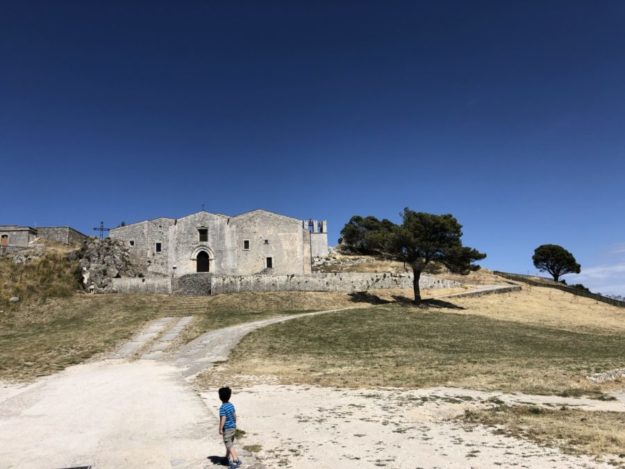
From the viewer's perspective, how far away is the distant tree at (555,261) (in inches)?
3413

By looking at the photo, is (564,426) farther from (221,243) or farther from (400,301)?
(221,243)

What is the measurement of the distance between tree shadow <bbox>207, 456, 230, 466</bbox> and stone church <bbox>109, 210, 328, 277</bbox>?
1650 inches

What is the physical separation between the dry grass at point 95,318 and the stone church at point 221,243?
9166 millimetres

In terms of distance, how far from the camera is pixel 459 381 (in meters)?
15.7

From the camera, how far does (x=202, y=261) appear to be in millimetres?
51688

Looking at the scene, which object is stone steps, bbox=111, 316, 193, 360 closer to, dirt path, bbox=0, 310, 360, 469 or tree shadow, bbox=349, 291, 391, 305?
dirt path, bbox=0, 310, 360, 469

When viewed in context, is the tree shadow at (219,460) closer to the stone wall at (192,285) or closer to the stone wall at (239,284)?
the stone wall at (239,284)

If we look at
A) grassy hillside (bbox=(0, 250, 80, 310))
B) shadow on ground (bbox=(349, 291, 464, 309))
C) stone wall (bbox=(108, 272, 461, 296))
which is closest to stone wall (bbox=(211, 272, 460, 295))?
stone wall (bbox=(108, 272, 461, 296))

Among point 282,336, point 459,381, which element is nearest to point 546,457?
point 459,381

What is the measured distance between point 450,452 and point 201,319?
25.3 m

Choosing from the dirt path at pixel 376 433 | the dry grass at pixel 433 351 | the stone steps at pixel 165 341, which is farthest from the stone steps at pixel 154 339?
the dirt path at pixel 376 433

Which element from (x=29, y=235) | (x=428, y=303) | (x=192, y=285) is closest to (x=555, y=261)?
(x=428, y=303)

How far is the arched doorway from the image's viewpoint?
51.5 metres

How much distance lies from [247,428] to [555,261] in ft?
297
